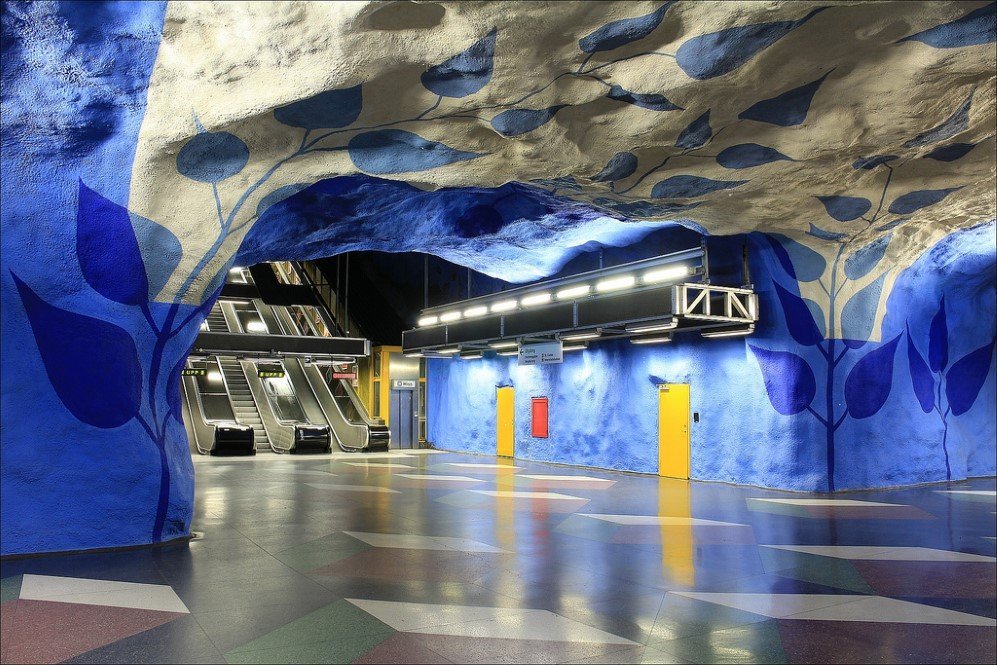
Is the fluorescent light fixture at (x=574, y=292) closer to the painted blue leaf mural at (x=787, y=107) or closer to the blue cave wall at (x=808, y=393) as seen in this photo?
the blue cave wall at (x=808, y=393)

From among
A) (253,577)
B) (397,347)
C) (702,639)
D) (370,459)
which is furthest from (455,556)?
(397,347)

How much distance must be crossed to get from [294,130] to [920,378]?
1360 cm

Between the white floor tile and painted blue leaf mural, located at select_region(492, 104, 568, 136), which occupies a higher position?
painted blue leaf mural, located at select_region(492, 104, 568, 136)

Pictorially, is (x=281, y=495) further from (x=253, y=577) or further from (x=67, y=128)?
(x=67, y=128)

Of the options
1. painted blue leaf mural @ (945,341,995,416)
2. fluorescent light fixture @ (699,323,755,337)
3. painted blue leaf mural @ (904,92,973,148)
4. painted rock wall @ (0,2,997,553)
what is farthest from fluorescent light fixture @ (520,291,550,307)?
painted blue leaf mural @ (945,341,995,416)

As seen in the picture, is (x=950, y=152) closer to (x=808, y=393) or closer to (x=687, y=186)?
(x=687, y=186)

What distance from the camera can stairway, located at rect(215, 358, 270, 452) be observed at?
24984 mm

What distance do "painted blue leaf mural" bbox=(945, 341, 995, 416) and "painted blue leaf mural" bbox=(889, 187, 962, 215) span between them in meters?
6.55

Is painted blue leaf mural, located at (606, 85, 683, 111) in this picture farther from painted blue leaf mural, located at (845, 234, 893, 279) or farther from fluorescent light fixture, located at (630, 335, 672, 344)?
fluorescent light fixture, located at (630, 335, 672, 344)

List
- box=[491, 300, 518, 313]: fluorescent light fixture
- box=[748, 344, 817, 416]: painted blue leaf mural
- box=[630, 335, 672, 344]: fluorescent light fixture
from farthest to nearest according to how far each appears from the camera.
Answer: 1. box=[491, 300, 518, 313]: fluorescent light fixture
2. box=[630, 335, 672, 344]: fluorescent light fixture
3. box=[748, 344, 817, 416]: painted blue leaf mural

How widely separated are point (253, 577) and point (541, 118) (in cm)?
552

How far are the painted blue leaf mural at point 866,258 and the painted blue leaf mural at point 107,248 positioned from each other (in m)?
11.7

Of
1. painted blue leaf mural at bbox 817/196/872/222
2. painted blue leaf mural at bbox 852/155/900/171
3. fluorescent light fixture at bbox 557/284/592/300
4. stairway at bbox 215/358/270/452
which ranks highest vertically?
painted blue leaf mural at bbox 852/155/900/171

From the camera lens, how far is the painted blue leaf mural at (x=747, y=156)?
A: 962 cm
